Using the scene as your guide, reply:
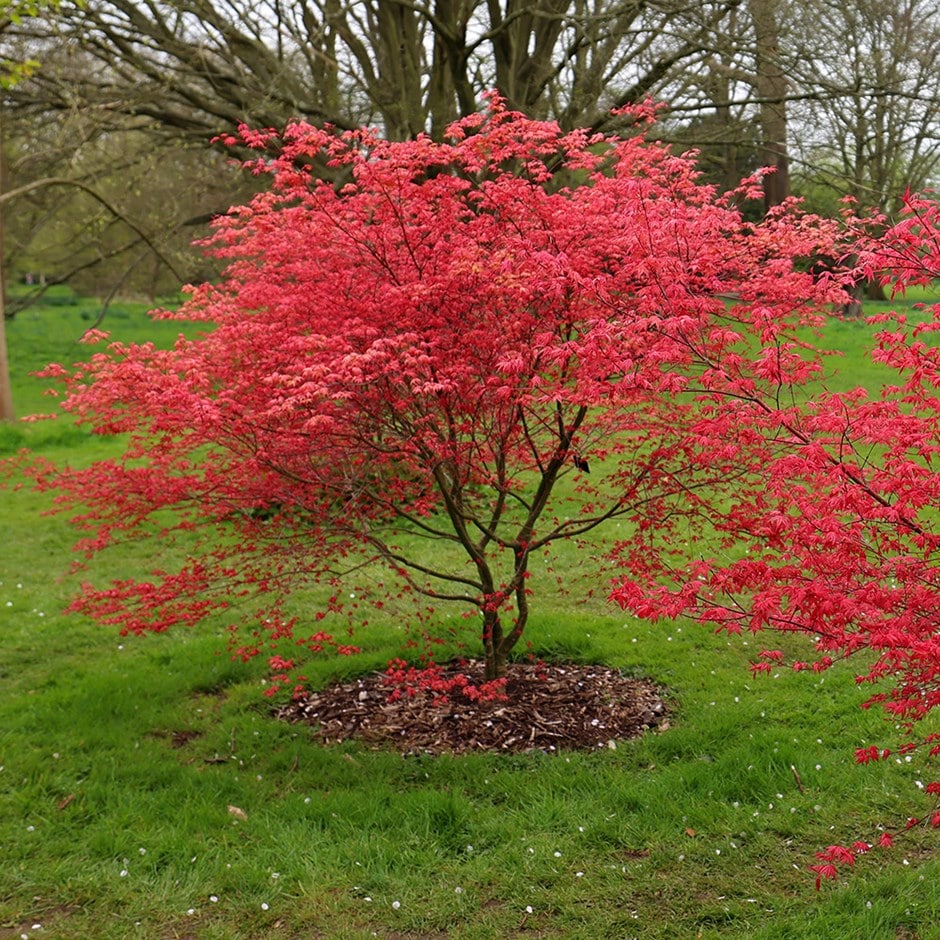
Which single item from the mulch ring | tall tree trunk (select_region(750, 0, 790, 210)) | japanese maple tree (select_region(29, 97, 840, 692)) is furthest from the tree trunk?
tall tree trunk (select_region(750, 0, 790, 210))

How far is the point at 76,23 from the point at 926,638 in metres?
10.2

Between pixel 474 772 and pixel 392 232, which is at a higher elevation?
pixel 392 232

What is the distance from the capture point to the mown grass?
398 centimetres

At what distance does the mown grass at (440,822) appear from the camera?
3979 millimetres

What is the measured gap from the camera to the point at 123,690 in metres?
6.27

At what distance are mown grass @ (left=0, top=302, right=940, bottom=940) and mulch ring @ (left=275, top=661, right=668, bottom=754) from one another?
7.2 inches

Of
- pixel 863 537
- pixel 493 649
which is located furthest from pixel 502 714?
pixel 863 537

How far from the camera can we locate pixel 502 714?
18.9 ft

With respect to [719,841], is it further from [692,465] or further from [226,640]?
[226,640]

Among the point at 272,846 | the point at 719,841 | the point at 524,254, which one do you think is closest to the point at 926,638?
the point at 719,841

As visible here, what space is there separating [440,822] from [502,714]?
1.18m

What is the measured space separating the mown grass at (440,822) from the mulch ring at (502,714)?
0.60 ft

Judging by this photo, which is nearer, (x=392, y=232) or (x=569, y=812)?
(x=569, y=812)

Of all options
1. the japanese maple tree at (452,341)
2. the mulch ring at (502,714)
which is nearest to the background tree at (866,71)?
the japanese maple tree at (452,341)
